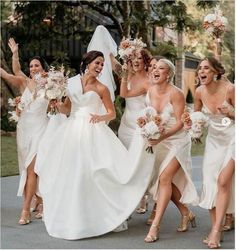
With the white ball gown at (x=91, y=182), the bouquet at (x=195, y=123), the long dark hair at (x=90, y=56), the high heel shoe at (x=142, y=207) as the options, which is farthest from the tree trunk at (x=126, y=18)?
the bouquet at (x=195, y=123)

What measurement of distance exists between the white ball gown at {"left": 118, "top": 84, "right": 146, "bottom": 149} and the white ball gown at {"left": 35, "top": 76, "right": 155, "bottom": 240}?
736 millimetres

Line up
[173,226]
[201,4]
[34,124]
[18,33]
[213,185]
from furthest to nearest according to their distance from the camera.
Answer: [18,33]
[201,4]
[34,124]
[173,226]
[213,185]

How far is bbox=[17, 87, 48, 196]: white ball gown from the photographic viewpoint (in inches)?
271

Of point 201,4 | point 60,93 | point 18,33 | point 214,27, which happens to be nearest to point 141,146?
point 60,93

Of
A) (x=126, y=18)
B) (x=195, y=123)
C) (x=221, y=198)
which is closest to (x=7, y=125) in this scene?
(x=126, y=18)

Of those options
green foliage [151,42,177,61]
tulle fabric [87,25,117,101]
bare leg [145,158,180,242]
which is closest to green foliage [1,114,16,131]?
green foliage [151,42,177,61]

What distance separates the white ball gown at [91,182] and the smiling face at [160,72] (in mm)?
692

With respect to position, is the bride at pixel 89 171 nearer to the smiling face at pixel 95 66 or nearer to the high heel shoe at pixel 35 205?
the smiling face at pixel 95 66

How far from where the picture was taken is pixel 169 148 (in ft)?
19.4

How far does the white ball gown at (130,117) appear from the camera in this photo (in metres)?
6.86

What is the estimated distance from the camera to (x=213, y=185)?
5.47 metres

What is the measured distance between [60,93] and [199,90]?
1641 millimetres

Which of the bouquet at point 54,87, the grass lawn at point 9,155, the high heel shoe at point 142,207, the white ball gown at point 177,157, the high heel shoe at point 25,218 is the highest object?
the bouquet at point 54,87

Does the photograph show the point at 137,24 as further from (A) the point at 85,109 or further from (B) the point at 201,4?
(A) the point at 85,109
